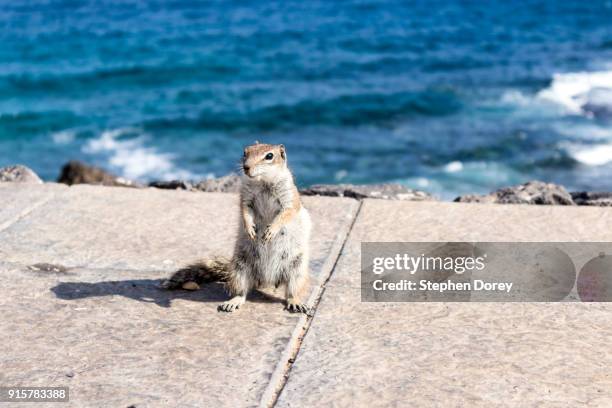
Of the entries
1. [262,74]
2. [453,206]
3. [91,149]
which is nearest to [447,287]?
[453,206]

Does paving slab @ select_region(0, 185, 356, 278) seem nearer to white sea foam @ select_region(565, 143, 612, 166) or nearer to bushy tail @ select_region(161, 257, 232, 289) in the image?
bushy tail @ select_region(161, 257, 232, 289)

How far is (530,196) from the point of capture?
6.02m

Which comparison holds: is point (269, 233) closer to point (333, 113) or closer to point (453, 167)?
point (453, 167)

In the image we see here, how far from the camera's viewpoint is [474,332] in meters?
3.70

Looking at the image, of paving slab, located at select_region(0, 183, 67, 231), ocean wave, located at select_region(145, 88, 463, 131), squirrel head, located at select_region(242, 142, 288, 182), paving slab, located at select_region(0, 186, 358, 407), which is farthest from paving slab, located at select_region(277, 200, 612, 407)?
ocean wave, located at select_region(145, 88, 463, 131)

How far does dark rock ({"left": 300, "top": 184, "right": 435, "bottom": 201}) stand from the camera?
19.7ft

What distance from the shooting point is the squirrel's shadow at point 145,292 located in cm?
404

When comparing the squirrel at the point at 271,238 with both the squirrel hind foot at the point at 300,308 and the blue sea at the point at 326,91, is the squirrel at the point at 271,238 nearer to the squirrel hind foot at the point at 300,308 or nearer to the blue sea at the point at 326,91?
the squirrel hind foot at the point at 300,308

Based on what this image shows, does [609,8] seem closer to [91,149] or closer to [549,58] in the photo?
[549,58]

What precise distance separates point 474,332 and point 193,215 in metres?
2.15

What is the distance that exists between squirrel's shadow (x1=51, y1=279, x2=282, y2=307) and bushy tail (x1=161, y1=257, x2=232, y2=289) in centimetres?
4

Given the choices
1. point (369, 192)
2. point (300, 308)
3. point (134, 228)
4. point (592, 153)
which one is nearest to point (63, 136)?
point (592, 153)

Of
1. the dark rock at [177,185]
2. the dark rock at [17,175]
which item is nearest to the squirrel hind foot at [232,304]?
the dark rock at [177,185]

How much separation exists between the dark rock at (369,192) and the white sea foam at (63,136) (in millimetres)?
11528
